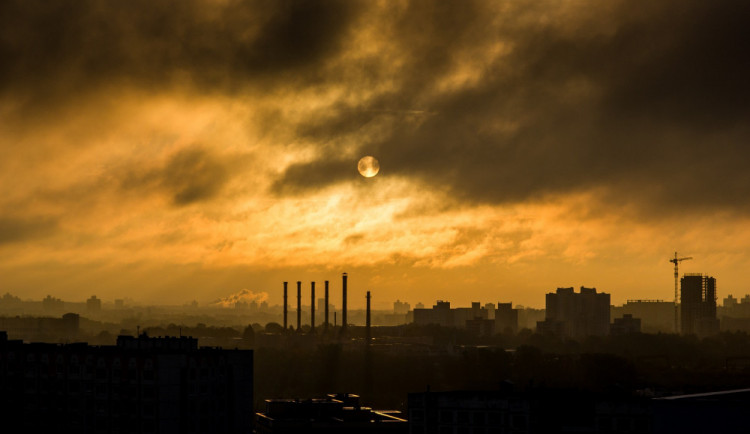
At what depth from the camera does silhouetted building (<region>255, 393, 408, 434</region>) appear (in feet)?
317

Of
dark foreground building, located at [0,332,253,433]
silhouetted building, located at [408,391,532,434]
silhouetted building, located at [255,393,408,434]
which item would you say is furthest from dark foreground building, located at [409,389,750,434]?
dark foreground building, located at [0,332,253,433]

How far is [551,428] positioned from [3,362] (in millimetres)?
51761

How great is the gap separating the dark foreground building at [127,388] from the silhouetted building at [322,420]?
13.3ft

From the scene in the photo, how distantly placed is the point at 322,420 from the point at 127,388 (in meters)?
20.5

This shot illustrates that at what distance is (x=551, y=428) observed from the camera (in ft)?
257

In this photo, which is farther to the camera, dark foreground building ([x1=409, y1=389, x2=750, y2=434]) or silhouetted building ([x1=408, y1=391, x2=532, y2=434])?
silhouetted building ([x1=408, y1=391, x2=532, y2=434])

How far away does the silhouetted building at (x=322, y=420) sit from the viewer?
96.5 meters

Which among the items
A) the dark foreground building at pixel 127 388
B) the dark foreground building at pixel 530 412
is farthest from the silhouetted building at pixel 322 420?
the dark foreground building at pixel 530 412

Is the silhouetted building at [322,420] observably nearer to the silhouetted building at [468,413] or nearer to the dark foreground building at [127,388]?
the dark foreground building at [127,388]

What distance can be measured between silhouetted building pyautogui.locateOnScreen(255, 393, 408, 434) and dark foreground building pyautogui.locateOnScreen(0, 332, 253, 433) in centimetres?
406

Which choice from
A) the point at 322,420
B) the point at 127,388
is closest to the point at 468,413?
the point at 322,420

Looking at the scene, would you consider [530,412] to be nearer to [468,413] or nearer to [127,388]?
[468,413]

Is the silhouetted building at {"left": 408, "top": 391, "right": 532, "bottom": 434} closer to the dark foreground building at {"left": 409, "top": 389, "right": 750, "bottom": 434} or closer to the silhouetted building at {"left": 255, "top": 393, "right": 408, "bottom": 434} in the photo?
the dark foreground building at {"left": 409, "top": 389, "right": 750, "bottom": 434}

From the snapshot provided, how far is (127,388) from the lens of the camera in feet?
296
